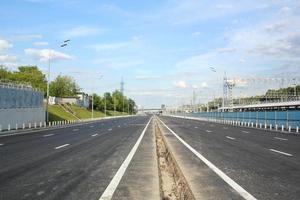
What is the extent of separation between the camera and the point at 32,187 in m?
10.2

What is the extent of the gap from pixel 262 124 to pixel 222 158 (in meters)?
48.0

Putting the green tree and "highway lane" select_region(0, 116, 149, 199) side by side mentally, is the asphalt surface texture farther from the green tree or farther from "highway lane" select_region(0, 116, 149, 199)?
the green tree

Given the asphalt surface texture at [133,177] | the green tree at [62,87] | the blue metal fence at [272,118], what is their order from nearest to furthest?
1. the asphalt surface texture at [133,177]
2. the blue metal fence at [272,118]
3. the green tree at [62,87]

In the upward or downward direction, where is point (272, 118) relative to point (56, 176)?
upward

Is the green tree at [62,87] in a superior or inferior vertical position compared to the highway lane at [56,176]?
superior

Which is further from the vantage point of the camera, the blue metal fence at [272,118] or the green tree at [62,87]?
the green tree at [62,87]

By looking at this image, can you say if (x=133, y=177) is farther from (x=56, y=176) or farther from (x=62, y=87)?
(x=62, y=87)

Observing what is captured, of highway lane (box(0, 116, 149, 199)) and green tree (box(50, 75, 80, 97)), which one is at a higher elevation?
green tree (box(50, 75, 80, 97))

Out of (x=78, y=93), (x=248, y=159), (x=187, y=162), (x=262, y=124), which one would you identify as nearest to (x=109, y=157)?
(x=187, y=162)

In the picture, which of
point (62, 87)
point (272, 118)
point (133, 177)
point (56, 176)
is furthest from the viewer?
point (62, 87)

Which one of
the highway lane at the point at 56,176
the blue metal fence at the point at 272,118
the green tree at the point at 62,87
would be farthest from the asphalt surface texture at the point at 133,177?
the green tree at the point at 62,87

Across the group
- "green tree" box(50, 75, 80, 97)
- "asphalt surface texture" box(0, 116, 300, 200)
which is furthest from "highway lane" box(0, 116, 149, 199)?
"green tree" box(50, 75, 80, 97)

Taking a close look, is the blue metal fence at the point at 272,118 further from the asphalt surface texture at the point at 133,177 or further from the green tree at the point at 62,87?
the green tree at the point at 62,87

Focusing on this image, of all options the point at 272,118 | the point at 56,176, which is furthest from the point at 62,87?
the point at 56,176
